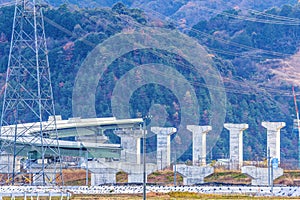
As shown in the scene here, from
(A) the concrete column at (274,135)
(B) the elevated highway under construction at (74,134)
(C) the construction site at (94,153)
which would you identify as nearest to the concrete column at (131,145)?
(C) the construction site at (94,153)

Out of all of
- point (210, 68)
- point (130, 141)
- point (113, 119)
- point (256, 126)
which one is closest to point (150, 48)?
point (210, 68)

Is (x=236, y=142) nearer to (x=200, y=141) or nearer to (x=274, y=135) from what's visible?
(x=200, y=141)

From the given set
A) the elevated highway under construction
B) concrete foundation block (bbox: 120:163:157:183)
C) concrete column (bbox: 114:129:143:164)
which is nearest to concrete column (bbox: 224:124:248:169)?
concrete column (bbox: 114:129:143:164)

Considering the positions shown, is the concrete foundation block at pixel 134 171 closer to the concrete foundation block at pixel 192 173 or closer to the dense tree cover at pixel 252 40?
the concrete foundation block at pixel 192 173

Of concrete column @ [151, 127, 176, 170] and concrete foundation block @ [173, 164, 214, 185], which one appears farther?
concrete column @ [151, 127, 176, 170]

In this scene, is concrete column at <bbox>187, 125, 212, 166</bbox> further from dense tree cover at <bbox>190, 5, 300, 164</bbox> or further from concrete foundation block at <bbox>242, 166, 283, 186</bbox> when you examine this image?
dense tree cover at <bbox>190, 5, 300, 164</bbox>

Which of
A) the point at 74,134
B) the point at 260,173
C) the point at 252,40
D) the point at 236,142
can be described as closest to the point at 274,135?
the point at 236,142
